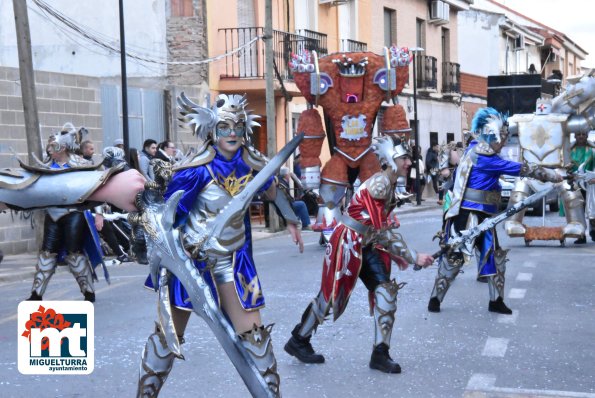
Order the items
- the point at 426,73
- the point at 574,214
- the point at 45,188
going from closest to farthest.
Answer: the point at 45,188
the point at 574,214
the point at 426,73

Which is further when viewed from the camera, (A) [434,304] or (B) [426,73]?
(B) [426,73]

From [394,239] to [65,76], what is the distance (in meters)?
11.7

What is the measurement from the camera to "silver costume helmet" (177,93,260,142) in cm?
575

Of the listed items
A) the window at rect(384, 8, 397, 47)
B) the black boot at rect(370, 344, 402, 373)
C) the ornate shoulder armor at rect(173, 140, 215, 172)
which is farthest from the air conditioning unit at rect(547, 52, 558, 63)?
the ornate shoulder armor at rect(173, 140, 215, 172)

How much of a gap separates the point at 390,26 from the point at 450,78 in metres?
5.28

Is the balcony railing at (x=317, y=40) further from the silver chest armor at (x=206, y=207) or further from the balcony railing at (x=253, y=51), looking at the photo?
the silver chest armor at (x=206, y=207)

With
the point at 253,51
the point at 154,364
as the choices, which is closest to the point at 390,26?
the point at 253,51

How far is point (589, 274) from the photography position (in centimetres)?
1208

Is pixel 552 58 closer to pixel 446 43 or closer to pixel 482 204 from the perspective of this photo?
pixel 446 43

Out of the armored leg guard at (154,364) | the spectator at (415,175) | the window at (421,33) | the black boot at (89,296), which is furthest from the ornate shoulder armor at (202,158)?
the window at (421,33)

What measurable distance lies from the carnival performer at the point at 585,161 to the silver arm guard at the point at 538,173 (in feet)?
19.1

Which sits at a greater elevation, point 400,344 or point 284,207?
point 284,207

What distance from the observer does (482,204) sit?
9492 mm

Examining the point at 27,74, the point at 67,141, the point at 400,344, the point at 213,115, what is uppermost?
the point at 27,74
